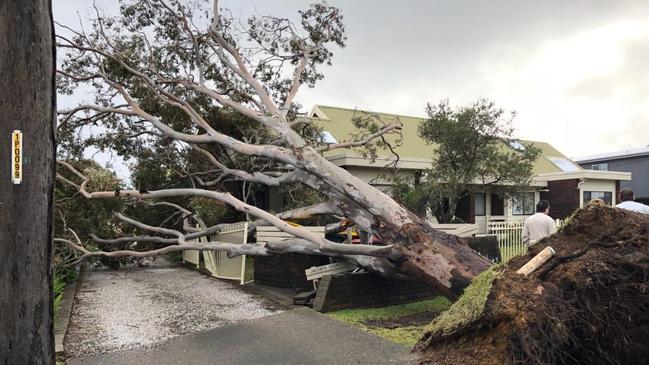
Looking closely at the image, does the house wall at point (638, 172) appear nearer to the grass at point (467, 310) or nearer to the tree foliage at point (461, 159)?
the tree foliage at point (461, 159)

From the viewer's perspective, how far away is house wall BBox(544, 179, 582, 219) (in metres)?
24.0

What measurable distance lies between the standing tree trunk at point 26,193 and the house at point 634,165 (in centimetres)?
3580

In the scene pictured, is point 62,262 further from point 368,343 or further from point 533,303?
point 533,303

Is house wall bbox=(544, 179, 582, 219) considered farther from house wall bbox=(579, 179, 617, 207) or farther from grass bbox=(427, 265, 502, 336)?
grass bbox=(427, 265, 502, 336)

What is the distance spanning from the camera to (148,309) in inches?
341

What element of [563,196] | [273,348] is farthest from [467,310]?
[563,196]

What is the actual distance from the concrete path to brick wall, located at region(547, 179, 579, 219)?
20.3 meters

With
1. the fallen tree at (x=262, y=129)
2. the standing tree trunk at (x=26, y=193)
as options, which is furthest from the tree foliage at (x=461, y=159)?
the standing tree trunk at (x=26, y=193)

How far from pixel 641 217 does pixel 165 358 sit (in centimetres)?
499

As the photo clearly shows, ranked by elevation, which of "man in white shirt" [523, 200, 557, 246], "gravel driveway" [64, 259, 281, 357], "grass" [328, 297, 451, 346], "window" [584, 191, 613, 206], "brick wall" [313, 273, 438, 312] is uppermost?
"window" [584, 191, 613, 206]

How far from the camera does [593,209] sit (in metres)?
4.37

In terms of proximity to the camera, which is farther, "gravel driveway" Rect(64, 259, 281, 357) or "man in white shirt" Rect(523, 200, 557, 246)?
"man in white shirt" Rect(523, 200, 557, 246)

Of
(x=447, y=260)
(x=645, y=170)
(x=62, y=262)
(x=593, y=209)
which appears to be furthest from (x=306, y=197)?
(x=645, y=170)

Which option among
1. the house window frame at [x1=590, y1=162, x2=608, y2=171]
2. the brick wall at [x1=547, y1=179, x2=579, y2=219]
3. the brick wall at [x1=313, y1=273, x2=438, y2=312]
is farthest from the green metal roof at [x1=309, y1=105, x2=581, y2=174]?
the house window frame at [x1=590, y1=162, x2=608, y2=171]
